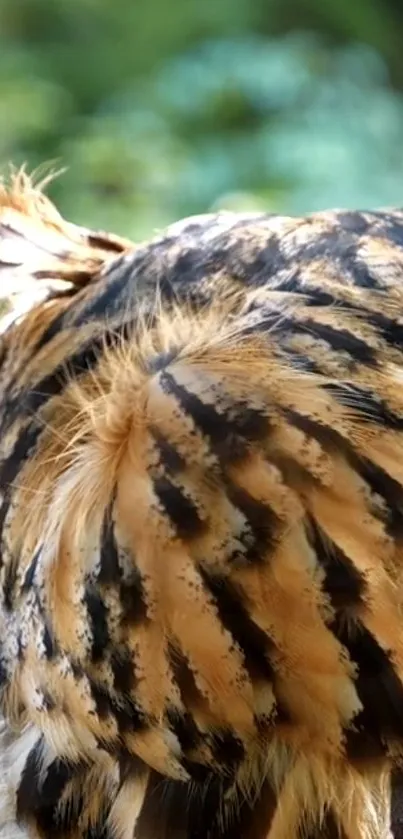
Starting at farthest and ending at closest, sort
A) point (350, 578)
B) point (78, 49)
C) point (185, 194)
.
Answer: point (78, 49), point (185, 194), point (350, 578)

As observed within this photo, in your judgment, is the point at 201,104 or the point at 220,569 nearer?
the point at 220,569

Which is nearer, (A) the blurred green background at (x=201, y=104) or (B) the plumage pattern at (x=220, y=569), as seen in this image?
(B) the plumage pattern at (x=220, y=569)

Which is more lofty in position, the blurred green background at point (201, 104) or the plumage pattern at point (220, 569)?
the blurred green background at point (201, 104)

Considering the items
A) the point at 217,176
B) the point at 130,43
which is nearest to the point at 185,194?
the point at 217,176

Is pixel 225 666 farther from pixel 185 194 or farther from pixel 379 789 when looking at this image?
pixel 185 194

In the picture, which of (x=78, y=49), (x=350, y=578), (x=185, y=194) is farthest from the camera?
(x=78, y=49)
